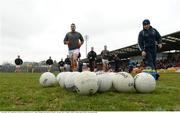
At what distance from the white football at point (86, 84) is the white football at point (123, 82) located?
3.09ft

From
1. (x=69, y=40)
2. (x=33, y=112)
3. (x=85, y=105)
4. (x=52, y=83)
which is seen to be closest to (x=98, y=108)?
(x=85, y=105)

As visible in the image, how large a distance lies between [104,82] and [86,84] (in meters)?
0.92

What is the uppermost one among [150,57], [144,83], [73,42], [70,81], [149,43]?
[73,42]

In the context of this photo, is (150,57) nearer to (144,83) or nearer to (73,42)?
(73,42)

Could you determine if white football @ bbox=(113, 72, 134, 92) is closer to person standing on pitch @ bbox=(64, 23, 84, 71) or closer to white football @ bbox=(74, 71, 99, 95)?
white football @ bbox=(74, 71, 99, 95)

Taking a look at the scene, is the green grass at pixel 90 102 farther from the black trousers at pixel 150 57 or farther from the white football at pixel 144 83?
the black trousers at pixel 150 57

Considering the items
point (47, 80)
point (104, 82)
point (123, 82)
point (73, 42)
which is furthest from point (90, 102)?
point (73, 42)

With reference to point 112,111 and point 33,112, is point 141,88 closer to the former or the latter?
point 112,111

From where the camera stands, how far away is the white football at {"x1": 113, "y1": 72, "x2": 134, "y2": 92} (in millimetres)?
8656

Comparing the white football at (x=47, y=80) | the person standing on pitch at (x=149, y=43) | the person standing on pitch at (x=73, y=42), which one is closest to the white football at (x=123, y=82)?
the white football at (x=47, y=80)

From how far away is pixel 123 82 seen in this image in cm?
864

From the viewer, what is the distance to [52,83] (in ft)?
36.0

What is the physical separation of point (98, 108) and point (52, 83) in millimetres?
4819

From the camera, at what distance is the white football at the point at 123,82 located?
28.4 ft
